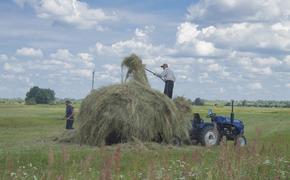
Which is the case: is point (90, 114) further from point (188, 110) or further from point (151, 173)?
point (151, 173)

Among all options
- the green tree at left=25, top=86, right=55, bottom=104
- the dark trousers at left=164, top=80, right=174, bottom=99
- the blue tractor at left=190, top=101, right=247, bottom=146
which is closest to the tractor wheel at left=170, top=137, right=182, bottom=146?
the blue tractor at left=190, top=101, right=247, bottom=146

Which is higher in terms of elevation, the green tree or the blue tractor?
the green tree

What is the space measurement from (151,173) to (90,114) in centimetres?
1291

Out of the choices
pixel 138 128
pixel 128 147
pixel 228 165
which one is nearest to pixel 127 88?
pixel 138 128

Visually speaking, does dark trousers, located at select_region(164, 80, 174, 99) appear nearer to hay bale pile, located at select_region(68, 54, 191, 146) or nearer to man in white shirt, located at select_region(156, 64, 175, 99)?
man in white shirt, located at select_region(156, 64, 175, 99)

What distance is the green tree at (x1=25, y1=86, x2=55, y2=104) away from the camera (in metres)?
105

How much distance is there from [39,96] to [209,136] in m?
91.0

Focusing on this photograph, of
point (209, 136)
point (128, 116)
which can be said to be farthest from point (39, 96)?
point (128, 116)

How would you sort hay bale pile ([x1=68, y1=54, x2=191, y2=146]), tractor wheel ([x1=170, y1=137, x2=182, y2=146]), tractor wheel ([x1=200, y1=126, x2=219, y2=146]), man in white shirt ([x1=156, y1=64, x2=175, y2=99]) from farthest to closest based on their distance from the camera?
man in white shirt ([x1=156, y1=64, x2=175, y2=99]) → tractor wheel ([x1=200, y1=126, x2=219, y2=146]) → tractor wheel ([x1=170, y1=137, x2=182, y2=146]) → hay bale pile ([x1=68, y1=54, x2=191, y2=146])

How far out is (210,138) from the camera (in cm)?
1909

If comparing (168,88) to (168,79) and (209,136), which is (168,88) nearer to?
(168,79)

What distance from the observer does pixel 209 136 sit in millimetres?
19031

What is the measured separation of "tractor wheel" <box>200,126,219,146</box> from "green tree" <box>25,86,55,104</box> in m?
87.6

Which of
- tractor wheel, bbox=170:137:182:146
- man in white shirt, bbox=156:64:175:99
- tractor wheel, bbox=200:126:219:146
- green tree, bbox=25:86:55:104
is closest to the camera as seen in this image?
tractor wheel, bbox=170:137:182:146
